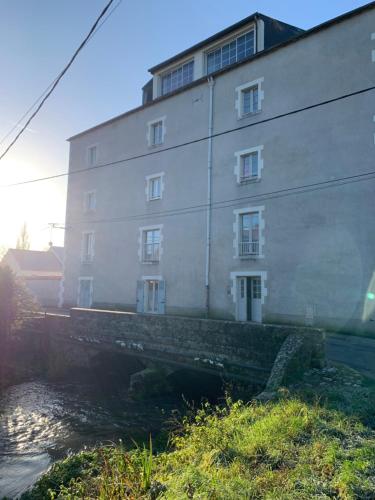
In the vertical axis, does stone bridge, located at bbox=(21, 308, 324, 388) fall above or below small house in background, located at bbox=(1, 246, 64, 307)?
below

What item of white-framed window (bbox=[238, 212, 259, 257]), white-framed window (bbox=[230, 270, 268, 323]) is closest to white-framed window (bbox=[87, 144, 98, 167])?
white-framed window (bbox=[238, 212, 259, 257])

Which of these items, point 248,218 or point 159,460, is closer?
point 159,460

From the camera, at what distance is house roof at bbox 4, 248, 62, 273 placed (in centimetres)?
4394

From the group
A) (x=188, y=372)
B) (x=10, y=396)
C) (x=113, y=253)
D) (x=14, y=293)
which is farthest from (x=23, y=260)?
(x=188, y=372)

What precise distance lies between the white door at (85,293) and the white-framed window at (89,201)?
456 cm

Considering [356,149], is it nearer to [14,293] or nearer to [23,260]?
[14,293]

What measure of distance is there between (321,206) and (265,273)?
3.43m

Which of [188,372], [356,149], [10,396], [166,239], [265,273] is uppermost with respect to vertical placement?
[356,149]

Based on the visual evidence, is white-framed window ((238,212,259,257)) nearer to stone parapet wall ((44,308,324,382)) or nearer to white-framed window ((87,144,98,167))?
stone parapet wall ((44,308,324,382))

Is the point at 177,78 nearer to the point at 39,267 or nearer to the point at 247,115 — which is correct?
the point at 247,115

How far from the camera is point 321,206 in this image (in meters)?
14.2

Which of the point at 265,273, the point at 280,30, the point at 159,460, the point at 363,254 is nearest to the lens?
the point at 159,460

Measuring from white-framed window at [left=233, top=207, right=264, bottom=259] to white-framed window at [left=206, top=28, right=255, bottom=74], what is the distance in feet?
26.1

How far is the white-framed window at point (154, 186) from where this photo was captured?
65.6ft
